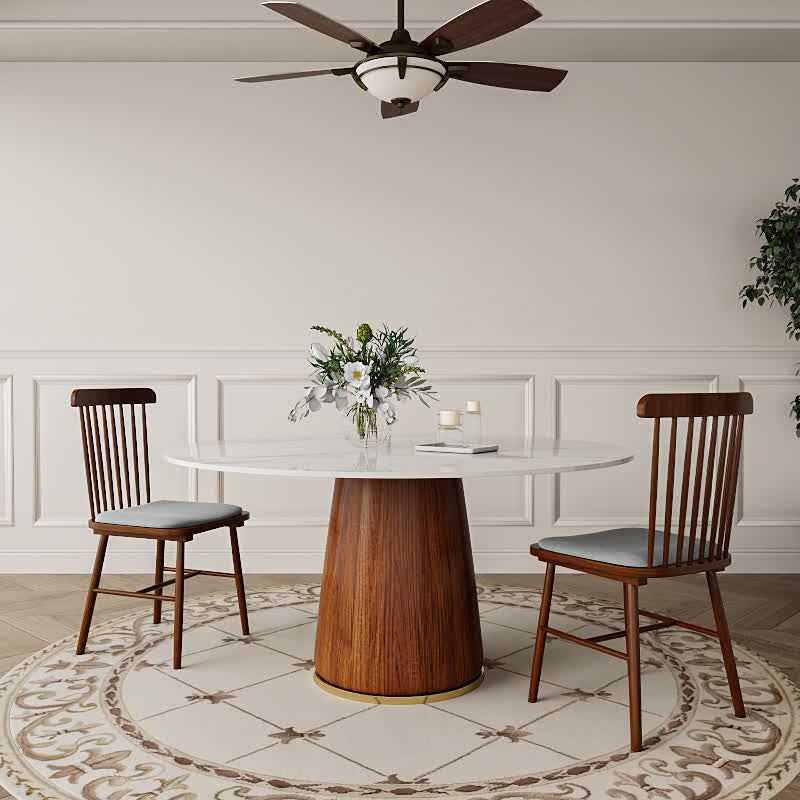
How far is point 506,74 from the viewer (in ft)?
8.39

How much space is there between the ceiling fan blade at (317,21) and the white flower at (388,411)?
1.01 meters

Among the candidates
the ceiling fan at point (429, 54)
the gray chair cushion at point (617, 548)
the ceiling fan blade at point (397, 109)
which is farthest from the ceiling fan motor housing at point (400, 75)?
the gray chair cushion at point (617, 548)

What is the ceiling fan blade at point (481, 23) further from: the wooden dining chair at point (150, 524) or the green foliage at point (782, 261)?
the green foliage at point (782, 261)

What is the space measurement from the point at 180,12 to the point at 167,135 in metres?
0.60

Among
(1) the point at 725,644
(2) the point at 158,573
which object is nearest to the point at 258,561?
(2) the point at 158,573

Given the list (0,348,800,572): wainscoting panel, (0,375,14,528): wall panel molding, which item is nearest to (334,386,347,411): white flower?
(0,348,800,572): wainscoting panel

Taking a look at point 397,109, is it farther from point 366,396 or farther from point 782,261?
point 782,261

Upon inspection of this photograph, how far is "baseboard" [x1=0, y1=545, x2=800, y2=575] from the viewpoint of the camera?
4.06 m

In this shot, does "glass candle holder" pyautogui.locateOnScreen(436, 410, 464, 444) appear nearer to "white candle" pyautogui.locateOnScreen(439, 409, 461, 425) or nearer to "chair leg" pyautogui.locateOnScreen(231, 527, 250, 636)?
"white candle" pyautogui.locateOnScreen(439, 409, 461, 425)

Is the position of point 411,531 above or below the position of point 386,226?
below

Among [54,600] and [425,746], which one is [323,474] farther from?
[54,600]

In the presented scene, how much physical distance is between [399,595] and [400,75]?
4.80ft

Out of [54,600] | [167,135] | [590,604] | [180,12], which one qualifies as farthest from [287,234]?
[590,604]

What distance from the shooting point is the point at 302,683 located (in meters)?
2.57
